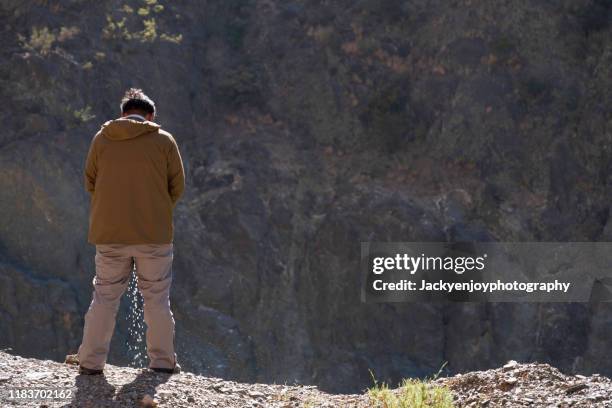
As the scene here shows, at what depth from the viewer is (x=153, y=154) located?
18.4ft

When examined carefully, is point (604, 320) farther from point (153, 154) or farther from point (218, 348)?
point (153, 154)

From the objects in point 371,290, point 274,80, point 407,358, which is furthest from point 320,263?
point 274,80

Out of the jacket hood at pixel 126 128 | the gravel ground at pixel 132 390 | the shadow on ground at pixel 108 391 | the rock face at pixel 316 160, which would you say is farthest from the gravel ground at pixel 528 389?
the rock face at pixel 316 160

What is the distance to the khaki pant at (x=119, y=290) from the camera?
560 cm

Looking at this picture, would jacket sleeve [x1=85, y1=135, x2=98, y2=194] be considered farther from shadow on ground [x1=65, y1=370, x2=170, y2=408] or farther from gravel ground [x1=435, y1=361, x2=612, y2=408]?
gravel ground [x1=435, y1=361, x2=612, y2=408]

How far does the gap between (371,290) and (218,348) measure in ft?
10.8

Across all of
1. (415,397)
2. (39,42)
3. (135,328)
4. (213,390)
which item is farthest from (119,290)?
(39,42)

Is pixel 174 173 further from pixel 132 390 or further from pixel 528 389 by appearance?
pixel 528 389

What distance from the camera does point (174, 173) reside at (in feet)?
18.9

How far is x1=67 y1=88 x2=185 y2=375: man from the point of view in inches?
218

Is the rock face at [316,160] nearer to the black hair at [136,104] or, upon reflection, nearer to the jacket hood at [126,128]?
the black hair at [136,104]

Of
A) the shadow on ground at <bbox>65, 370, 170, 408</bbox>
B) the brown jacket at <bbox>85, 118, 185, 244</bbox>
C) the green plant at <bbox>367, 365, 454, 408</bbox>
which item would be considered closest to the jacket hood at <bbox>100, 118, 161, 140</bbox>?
the brown jacket at <bbox>85, 118, 185, 244</bbox>

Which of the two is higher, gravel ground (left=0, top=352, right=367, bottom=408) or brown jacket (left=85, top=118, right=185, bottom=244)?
brown jacket (left=85, top=118, right=185, bottom=244)

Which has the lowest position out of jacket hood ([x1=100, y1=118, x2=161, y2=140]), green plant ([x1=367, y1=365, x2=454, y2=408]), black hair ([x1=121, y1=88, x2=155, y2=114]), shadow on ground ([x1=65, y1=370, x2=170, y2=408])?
shadow on ground ([x1=65, y1=370, x2=170, y2=408])
